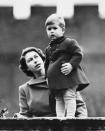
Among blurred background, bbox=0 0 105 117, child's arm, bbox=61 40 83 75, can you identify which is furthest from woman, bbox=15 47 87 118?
blurred background, bbox=0 0 105 117

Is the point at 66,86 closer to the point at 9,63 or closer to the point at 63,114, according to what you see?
the point at 63,114

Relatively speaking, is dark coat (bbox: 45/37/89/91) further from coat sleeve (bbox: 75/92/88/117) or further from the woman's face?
the woman's face

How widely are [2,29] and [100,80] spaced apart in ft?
10.2

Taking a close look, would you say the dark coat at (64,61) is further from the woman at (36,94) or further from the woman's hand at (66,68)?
the woman at (36,94)

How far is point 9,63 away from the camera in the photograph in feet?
90.0

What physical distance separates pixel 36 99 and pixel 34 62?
301 millimetres

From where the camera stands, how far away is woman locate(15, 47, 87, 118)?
24.5ft

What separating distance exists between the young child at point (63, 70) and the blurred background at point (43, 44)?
59.9ft

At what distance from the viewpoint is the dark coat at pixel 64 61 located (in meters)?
7.23

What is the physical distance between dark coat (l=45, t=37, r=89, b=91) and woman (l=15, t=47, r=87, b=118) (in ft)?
0.82

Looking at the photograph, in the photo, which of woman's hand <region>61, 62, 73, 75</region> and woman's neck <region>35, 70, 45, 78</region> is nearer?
woman's hand <region>61, 62, 73, 75</region>

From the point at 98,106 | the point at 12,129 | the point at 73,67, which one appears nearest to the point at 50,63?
the point at 73,67

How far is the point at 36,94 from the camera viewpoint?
7.67 metres

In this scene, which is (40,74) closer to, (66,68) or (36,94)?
(36,94)
